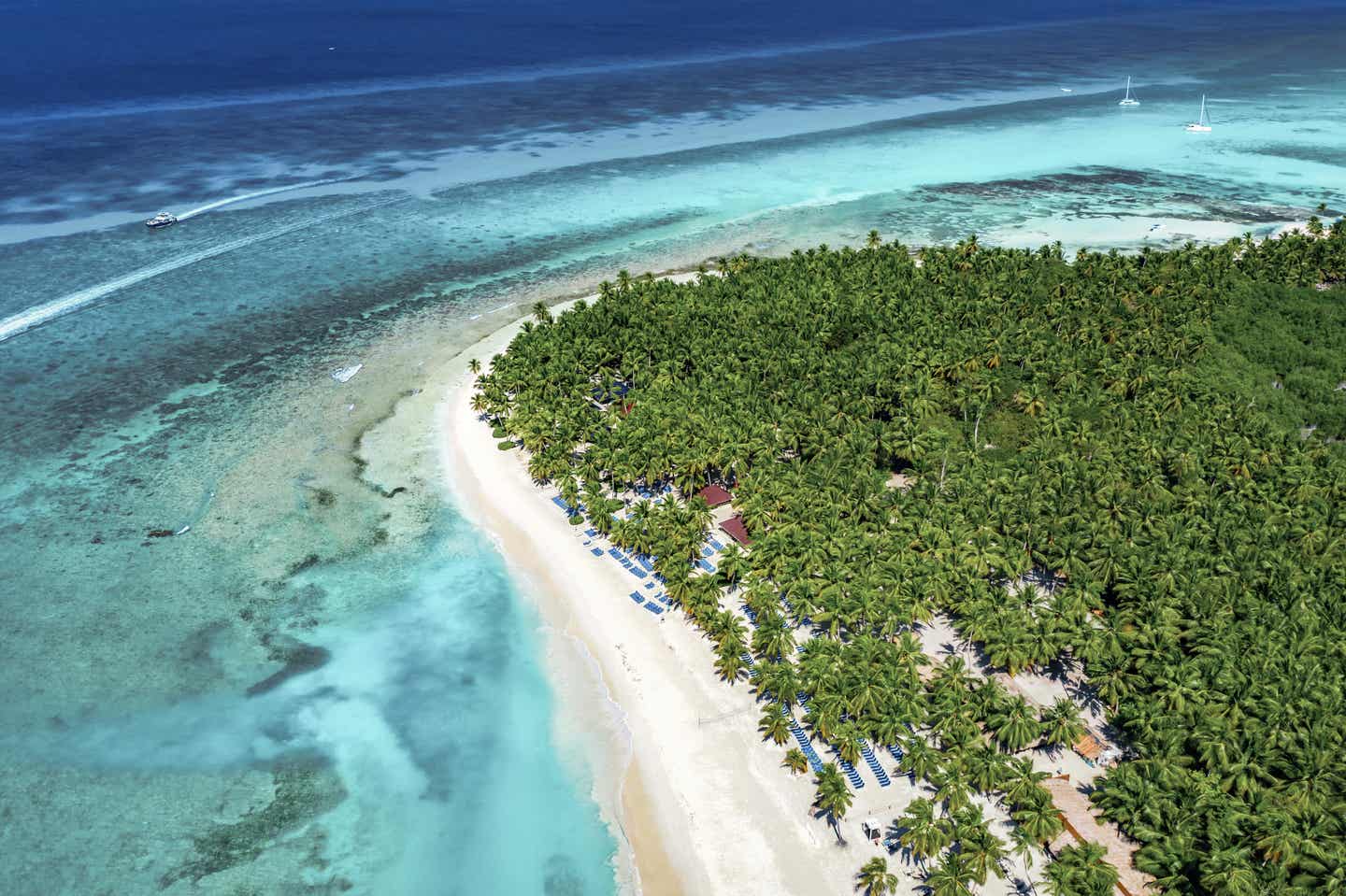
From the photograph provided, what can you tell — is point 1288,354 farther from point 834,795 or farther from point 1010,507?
point 834,795

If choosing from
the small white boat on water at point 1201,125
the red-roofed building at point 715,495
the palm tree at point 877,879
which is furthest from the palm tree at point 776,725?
the small white boat on water at point 1201,125

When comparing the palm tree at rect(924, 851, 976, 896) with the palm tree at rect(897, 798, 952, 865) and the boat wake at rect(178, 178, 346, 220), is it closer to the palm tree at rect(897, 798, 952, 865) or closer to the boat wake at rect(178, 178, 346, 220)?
the palm tree at rect(897, 798, 952, 865)

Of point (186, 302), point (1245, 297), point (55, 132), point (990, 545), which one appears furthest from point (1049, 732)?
point (55, 132)

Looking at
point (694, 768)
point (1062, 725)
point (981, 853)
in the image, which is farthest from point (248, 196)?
point (981, 853)

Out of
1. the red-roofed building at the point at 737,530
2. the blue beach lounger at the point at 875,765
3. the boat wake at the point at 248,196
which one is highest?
the boat wake at the point at 248,196

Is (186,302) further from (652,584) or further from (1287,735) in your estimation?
(1287,735)

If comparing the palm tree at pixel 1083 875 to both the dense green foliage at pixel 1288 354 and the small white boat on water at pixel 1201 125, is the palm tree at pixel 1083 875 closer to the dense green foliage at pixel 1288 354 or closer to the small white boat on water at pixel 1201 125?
the dense green foliage at pixel 1288 354

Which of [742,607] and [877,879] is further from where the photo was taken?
[742,607]
